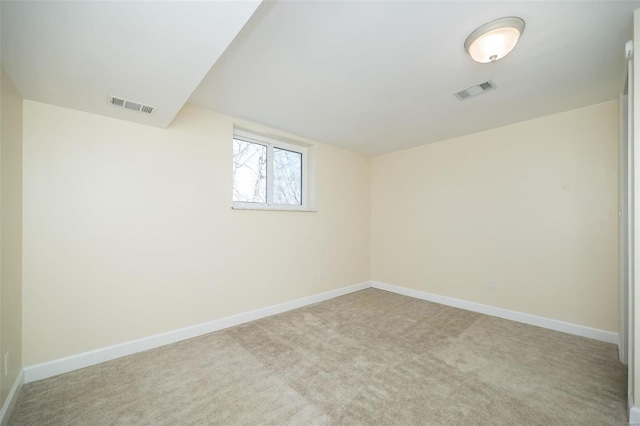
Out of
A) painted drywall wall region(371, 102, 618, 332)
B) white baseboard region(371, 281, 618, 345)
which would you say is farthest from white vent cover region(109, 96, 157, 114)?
white baseboard region(371, 281, 618, 345)

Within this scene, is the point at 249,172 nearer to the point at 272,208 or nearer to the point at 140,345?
the point at 272,208

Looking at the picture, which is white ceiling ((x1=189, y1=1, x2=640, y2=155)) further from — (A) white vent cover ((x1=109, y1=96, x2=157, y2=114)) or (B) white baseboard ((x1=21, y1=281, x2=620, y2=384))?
(B) white baseboard ((x1=21, y1=281, x2=620, y2=384))

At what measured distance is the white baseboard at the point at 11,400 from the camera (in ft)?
4.78

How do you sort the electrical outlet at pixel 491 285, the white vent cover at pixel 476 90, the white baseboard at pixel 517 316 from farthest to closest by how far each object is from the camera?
the electrical outlet at pixel 491 285 → the white baseboard at pixel 517 316 → the white vent cover at pixel 476 90

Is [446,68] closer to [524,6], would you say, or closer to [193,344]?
[524,6]

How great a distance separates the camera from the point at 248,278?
302 cm

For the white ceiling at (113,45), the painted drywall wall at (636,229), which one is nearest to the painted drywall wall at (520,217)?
the painted drywall wall at (636,229)

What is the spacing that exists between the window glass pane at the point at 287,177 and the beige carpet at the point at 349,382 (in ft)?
5.58

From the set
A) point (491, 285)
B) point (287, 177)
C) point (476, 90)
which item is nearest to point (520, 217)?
point (491, 285)

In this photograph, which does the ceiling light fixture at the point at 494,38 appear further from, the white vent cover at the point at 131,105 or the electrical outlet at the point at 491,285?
the electrical outlet at the point at 491,285

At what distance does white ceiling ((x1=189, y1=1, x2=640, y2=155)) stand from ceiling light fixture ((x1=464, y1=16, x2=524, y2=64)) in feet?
0.14

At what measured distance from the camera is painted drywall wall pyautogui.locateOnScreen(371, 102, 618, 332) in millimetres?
2574

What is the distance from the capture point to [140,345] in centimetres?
228

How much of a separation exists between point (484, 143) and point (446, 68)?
1.80 meters
